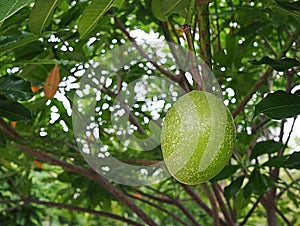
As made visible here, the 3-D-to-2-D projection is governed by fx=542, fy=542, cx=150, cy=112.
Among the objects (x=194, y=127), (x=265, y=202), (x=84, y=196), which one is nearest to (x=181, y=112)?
(x=194, y=127)

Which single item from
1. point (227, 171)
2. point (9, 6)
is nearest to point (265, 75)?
point (227, 171)

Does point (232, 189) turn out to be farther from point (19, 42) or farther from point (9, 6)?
point (9, 6)

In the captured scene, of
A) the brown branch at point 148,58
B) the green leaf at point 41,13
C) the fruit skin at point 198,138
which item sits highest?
the brown branch at point 148,58

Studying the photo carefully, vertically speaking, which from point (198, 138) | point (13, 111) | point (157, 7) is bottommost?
point (198, 138)

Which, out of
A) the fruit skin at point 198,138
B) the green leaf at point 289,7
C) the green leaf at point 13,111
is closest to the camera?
the fruit skin at point 198,138

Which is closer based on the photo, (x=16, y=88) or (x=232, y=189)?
(x=16, y=88)

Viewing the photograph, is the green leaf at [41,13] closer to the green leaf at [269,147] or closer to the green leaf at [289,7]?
the green leaf at [289,7]

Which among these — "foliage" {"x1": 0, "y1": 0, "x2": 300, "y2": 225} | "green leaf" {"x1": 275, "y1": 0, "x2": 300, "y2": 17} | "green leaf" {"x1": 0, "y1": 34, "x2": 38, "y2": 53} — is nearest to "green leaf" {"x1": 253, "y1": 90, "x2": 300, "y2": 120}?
"foliage" {"x1": 0, "y1": 0, "x2": 300, "y2": 225}

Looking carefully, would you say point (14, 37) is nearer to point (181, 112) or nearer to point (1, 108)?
point (1, 108)

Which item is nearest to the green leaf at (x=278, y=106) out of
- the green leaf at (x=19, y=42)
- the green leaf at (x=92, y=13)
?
the green leaf at (x=92, y=13)
